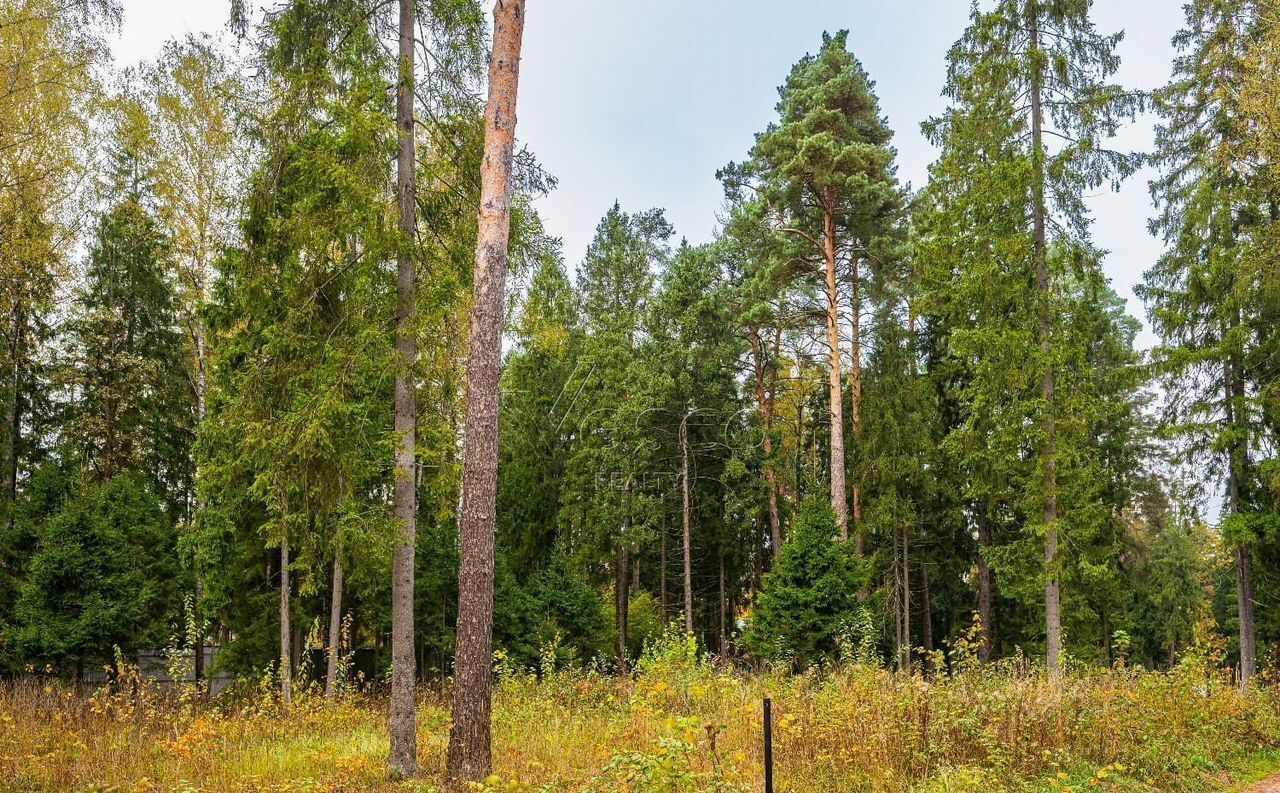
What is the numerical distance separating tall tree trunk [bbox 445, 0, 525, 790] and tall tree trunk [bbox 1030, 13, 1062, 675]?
10131 mm

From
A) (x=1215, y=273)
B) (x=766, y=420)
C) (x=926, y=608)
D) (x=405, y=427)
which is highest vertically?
(x=1215, y=273)

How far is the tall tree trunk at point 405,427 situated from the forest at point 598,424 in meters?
0.05

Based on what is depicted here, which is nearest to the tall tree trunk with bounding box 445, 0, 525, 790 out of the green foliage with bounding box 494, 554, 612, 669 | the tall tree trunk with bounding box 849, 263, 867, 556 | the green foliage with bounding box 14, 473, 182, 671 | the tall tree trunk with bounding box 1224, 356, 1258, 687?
the green foliage with bounding box 494, 554, 612, 669

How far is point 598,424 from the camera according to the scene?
2138 centimetres

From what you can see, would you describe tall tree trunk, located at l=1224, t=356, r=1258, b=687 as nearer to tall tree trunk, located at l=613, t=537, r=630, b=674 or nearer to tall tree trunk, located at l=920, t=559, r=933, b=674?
tall tree trunk, located at l=920, t=559, r=933, b=674

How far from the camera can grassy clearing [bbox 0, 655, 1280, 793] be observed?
6.29 meters

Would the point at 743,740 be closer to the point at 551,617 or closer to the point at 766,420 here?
the point at 551,617

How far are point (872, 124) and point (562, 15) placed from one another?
41.7 feet

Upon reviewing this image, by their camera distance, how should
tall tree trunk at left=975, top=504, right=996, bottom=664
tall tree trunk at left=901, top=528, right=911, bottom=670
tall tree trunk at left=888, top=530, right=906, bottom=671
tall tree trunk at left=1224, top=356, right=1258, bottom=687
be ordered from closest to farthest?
1. tall tree trunk at left=1224, top=356, right=1258, bottom=687
2. tall tree trunk at left=888, top=530, right=906, bottom=671
3. tall tree trunk at left=901, top=528, right=911, bottom=670
4. tall tree trunk at left=975, top=504, right=996, bottom=664

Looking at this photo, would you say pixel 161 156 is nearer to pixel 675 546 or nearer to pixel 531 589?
pixel 531 589

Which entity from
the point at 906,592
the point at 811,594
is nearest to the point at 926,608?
the point at 906,592

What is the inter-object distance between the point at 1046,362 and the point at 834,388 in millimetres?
4836

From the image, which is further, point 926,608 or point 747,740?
point 926,608

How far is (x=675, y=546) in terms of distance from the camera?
24844 mm
